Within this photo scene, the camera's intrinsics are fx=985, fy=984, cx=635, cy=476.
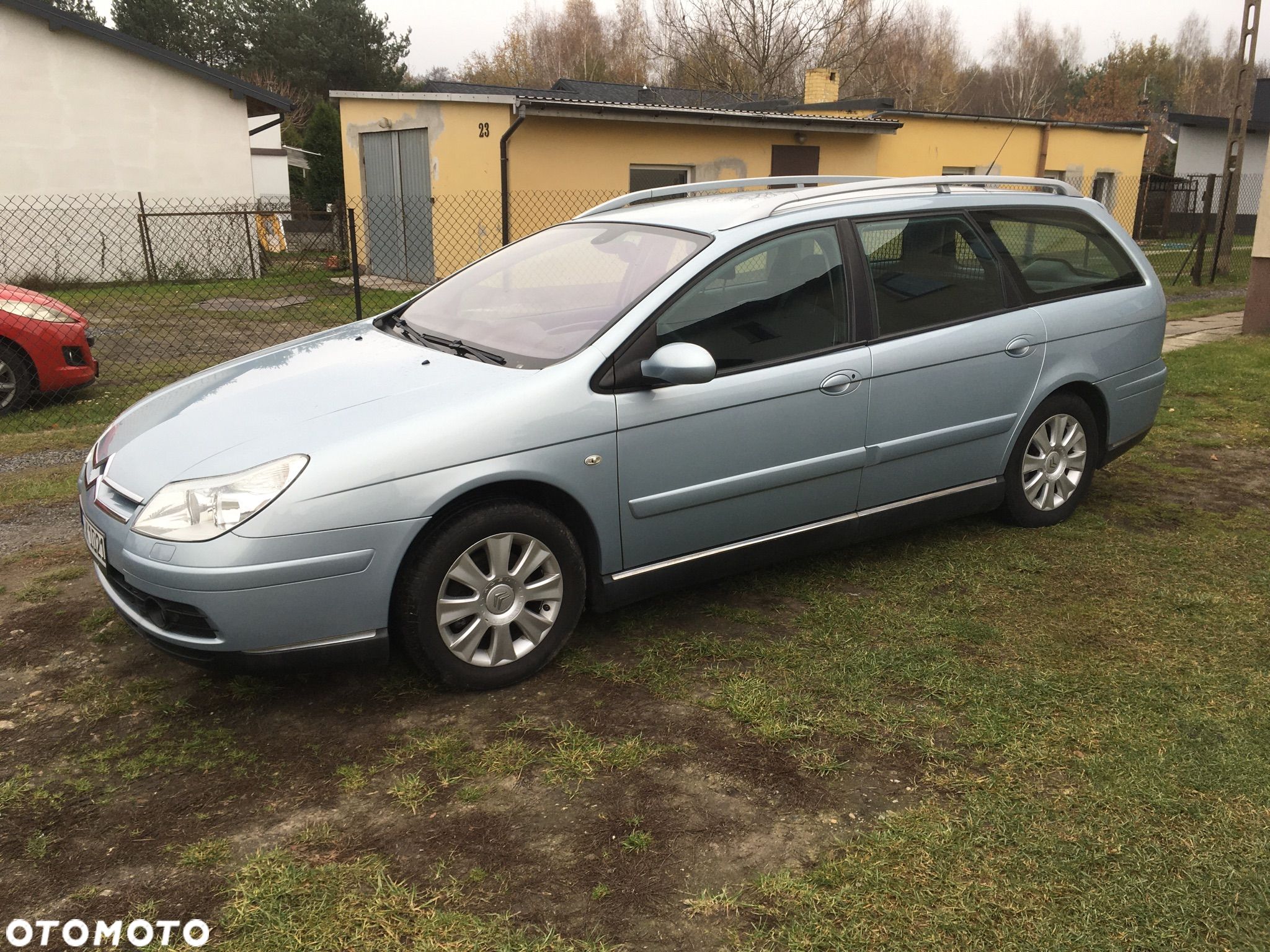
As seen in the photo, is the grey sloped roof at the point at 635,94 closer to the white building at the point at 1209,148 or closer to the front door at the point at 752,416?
the white building at the point at 1209,148

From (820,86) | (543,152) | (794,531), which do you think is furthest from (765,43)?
(794,531)

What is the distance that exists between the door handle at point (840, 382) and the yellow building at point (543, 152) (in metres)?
9.52

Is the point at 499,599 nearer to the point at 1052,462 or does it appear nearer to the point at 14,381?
the point at 1052,462

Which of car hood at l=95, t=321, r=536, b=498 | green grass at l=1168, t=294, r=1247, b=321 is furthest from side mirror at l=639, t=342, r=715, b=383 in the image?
green grass at l=1168, t=294, r=1247, b=321

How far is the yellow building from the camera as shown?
15648mm

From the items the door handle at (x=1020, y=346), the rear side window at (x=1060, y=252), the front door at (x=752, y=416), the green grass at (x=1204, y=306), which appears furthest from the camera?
the green grass at (x=1204, y=306)

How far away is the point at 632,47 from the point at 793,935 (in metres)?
60.6

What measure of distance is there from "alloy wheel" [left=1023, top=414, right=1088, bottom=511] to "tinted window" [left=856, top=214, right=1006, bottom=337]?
2.38ft

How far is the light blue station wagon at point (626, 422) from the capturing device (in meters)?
3.05

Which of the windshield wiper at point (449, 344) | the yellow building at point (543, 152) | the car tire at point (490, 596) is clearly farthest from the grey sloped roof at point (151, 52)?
the car tire at point (490, 596)

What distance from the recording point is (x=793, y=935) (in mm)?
2305

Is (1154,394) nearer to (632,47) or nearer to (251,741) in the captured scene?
(251,741)

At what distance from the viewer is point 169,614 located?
3.05 m

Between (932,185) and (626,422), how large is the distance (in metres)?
2.13
